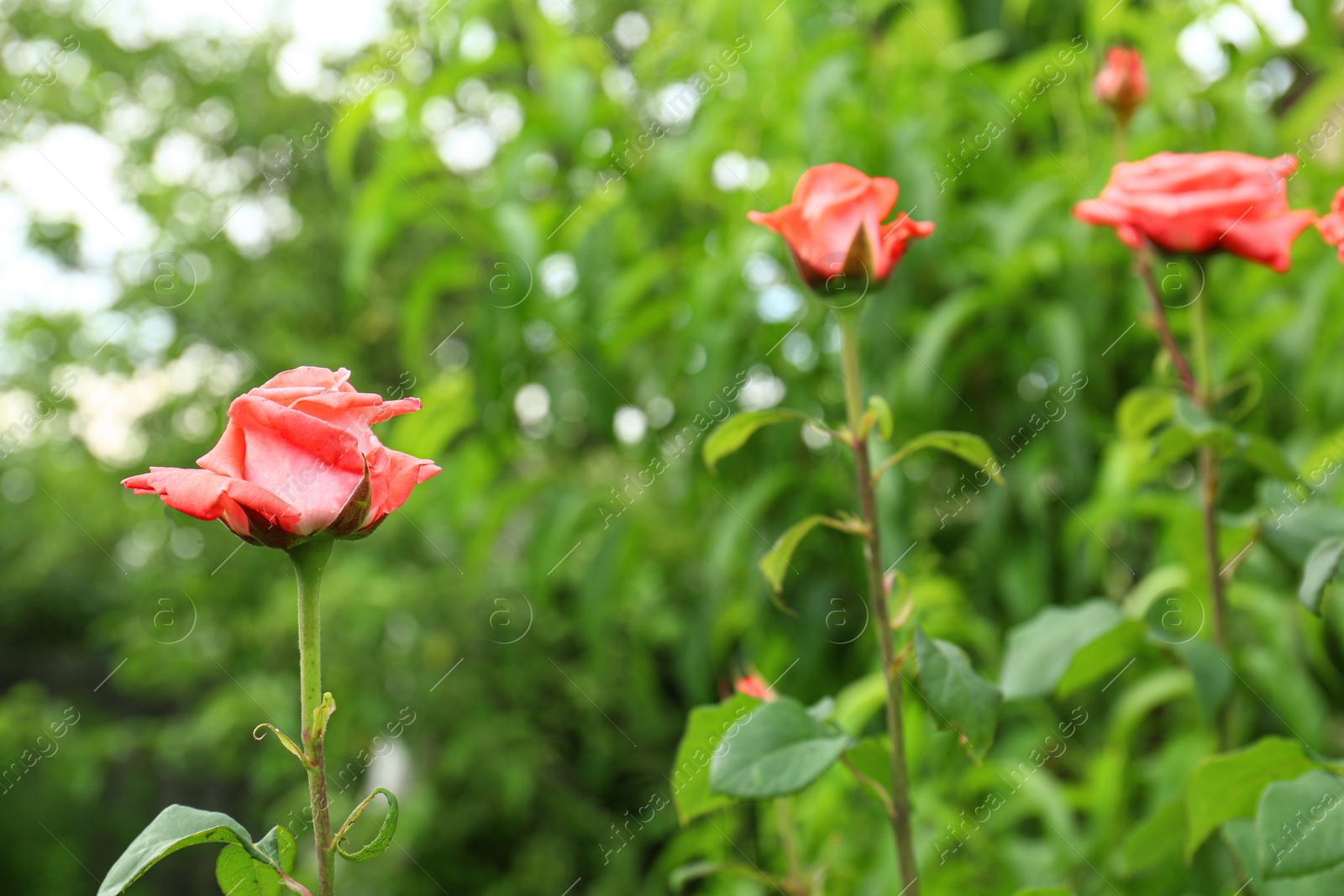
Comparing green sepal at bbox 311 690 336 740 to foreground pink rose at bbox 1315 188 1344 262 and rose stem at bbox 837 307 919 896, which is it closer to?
rose stem at bbox 837 307 919 896

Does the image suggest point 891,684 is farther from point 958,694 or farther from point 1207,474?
point 1207,474

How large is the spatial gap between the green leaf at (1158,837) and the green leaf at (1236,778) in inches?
3.5

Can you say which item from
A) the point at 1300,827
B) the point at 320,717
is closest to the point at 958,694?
the point at 1300,827

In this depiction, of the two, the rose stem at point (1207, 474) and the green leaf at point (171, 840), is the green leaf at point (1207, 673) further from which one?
the green leaf at point (171, 840)

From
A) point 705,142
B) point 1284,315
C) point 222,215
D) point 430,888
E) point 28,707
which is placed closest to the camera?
point 1284,315

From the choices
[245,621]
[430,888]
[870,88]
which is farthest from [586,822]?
[870,88]

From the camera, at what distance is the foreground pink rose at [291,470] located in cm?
33

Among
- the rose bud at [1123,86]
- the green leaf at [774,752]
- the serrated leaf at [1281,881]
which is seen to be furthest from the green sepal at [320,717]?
the rose bud at [1123,86]

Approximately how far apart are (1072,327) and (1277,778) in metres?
0.65

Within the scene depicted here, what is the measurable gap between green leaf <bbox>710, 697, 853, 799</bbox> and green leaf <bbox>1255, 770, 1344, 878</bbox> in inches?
6.3

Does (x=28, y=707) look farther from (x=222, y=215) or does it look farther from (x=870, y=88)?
(x=870, y=88)

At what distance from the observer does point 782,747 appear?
16.9 inches

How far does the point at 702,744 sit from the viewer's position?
493 millimetres

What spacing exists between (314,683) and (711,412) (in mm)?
824
